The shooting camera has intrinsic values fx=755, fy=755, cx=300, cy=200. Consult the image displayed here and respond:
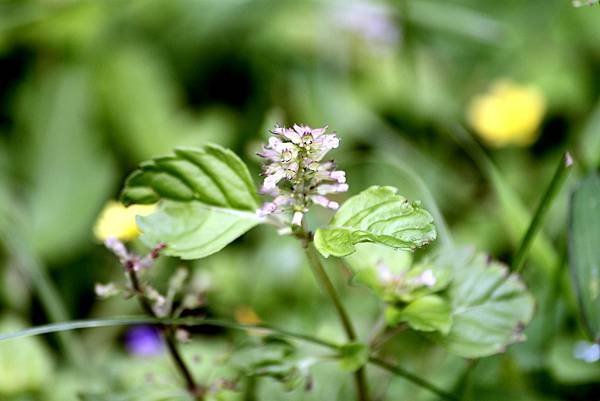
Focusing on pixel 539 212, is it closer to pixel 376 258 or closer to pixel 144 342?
pixel 376 258

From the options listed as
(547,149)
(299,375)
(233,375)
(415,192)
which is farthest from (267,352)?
(547,149)

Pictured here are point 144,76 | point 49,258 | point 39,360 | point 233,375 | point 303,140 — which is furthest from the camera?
point 144,76

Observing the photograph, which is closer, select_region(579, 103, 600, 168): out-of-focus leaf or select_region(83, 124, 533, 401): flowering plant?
select_region(83, 124, 533, 401): flowering plant

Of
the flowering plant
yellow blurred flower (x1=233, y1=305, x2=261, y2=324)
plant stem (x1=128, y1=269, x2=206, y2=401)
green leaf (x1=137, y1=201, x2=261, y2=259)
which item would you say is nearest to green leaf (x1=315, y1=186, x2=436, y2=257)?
the flowering plant

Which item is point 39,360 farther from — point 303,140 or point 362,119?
point 362,119

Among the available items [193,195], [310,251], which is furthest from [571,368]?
[193,195]

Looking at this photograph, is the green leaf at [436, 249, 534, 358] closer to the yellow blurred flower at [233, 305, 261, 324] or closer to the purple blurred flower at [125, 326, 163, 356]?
the yellow blurred flower at [233, 305, 261, 324]

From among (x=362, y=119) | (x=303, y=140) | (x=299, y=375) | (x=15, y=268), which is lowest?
(x=299, y=375)
